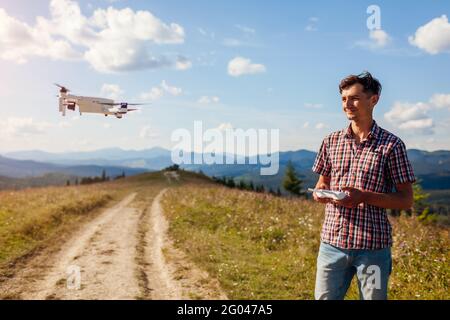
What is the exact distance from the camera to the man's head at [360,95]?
4.57 meters

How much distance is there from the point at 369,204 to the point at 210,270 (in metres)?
8.89

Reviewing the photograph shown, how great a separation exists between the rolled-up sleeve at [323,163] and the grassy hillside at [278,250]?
5.50 meters

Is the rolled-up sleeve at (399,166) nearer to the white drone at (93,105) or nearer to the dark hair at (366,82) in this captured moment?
the dark hair at (366,82)

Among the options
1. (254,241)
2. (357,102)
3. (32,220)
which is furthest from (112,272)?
(357,102)

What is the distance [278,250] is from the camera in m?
15.6

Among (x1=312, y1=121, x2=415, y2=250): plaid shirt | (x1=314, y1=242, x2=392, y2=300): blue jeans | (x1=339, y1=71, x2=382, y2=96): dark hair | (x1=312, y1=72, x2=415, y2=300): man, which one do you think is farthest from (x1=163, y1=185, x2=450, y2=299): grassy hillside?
(x1=339, y1=71, x2=382, y2=96): dark hair

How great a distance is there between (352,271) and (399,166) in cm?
123

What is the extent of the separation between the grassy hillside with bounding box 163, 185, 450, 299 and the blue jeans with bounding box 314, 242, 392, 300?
5.36m

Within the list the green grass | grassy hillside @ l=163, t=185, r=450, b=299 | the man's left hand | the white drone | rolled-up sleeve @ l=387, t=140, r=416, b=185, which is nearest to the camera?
the white drone

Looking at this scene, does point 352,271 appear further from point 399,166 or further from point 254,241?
point 254,241

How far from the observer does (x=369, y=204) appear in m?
4.46

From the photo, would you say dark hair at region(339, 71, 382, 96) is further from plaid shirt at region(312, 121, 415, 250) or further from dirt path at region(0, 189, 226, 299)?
dirt path at region(0, 189, 226, 299)

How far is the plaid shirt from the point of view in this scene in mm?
4527
